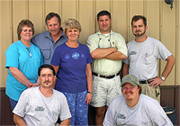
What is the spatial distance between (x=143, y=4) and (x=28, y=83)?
2383 millimetres

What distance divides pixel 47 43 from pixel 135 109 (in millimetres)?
1606

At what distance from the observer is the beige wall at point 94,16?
3.70 metres

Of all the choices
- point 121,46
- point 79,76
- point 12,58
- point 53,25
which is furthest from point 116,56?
point 12,58

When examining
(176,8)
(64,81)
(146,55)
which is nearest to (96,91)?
(64,81)

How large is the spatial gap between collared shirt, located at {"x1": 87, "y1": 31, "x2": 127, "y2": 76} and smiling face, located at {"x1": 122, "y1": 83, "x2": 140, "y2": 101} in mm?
806

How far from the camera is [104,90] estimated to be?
3305 millimetres

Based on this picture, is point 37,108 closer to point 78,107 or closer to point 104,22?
point 78,107

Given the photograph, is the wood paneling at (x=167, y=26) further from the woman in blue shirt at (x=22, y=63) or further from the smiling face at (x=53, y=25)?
the woman in blue shirt at (x=22, y=63)

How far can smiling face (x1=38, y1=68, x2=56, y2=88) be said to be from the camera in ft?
8.50

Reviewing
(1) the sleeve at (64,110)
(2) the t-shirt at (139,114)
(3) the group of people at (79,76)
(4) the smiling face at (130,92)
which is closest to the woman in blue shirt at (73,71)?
(3) the group of people at (79,76)

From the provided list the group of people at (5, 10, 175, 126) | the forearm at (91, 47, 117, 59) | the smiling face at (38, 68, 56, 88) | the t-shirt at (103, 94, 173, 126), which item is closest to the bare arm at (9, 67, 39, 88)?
the group of people at (5, 10, 175, 126)

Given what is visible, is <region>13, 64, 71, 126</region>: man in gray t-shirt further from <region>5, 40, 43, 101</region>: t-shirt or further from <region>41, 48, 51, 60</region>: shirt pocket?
<region>41, 48, 51, 60</region>: shirt pocket

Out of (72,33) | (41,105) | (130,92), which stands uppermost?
(72,33)

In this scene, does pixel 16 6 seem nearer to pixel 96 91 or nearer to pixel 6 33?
pixel 6 33
